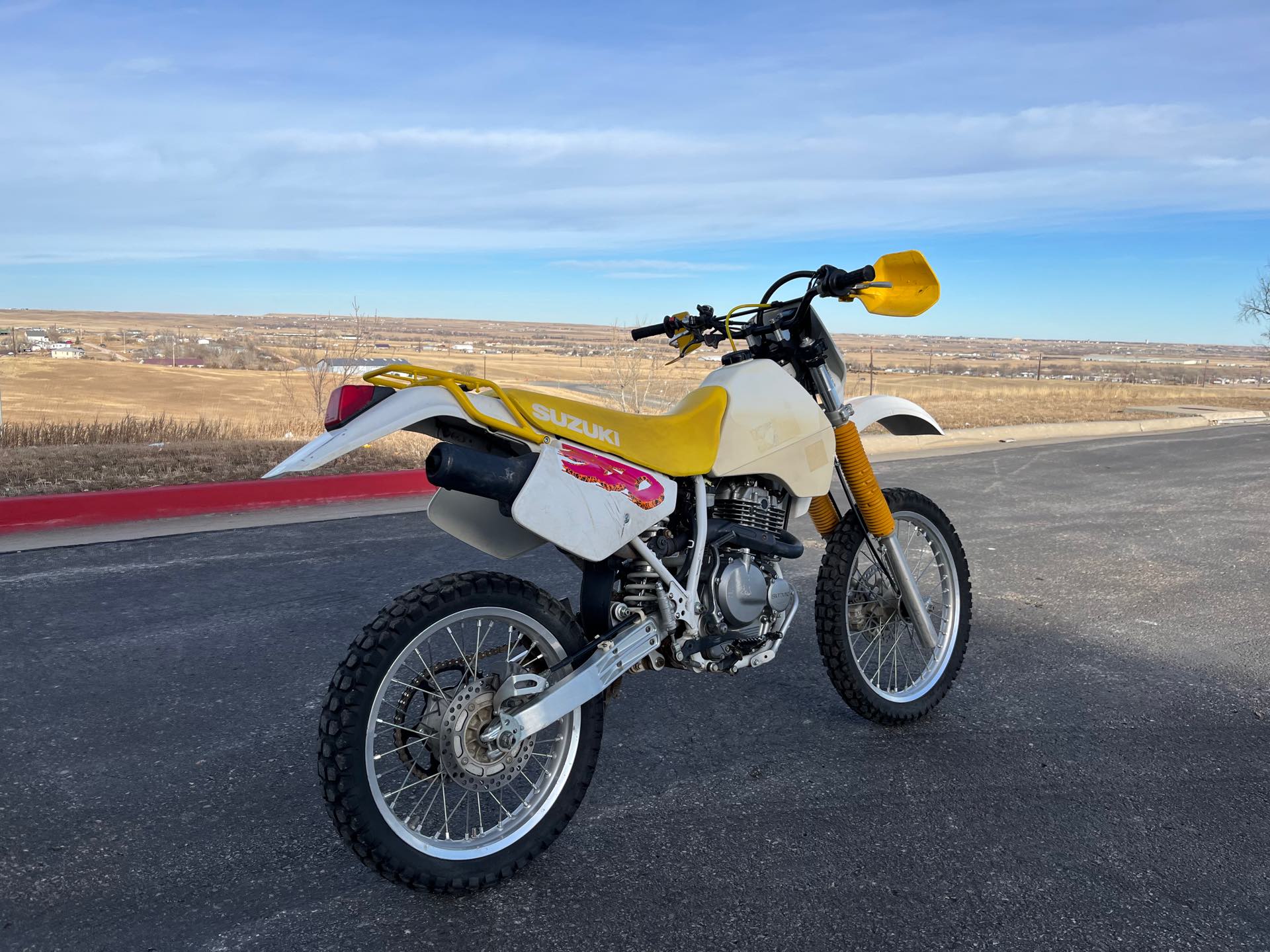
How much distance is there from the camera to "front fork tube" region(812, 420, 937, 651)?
402 centimetres

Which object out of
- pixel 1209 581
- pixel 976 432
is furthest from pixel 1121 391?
pixel 1209 581

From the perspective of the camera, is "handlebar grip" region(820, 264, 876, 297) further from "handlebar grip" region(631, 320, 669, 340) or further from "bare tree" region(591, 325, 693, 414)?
"bare tree" region(591, 325, 693, 414)

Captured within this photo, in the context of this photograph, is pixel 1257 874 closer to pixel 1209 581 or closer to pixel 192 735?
pixel 192 735

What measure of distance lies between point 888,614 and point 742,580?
1075 mm

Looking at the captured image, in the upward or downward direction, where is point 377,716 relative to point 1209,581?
upward

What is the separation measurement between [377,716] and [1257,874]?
2746mm

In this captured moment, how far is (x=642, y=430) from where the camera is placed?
10.6 ft

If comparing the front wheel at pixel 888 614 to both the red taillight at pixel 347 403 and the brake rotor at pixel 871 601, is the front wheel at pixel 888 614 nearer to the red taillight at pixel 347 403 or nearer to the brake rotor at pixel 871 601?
the brake rotor at pixel 871 601

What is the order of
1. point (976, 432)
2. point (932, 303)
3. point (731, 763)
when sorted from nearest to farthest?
point (932, 303)
point (731, 763)
point (976, 432)

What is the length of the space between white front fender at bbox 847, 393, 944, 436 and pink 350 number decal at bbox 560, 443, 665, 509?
1.12 meters

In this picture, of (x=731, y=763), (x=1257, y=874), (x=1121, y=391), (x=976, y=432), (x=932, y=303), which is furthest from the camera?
(x=1121, y=391)

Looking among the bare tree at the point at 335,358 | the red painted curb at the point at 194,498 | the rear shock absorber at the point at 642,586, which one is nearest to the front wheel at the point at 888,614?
the rear shock absorber at the point at 642,586

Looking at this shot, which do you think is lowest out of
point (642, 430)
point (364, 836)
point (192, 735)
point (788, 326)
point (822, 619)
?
point (192, 735)

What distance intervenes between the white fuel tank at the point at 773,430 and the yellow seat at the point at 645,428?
0.21 feet
